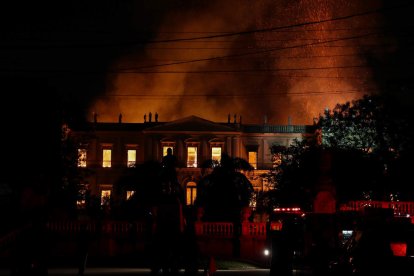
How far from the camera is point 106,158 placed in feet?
274

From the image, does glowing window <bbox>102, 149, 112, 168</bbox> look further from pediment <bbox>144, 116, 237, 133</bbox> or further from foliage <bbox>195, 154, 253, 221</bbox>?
foliage <bbox>195, 154, 253, 221</bbox>

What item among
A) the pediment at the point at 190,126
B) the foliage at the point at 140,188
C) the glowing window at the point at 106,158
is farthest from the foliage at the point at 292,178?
the glowing window at the point at 106,158

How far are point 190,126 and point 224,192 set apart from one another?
122ft

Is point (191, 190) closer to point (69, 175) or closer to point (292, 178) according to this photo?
point (292, 178)

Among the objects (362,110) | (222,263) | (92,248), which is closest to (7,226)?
(92,248)

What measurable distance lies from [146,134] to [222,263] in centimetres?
5256

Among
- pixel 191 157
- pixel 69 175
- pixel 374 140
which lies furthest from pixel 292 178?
pixel 191 157

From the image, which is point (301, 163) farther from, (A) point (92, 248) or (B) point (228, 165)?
(A) point (92, 248)

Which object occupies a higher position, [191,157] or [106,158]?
[191,157]

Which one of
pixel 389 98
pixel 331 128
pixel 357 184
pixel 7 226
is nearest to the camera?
pixel 7 226

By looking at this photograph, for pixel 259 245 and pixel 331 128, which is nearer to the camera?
pixel 259 245

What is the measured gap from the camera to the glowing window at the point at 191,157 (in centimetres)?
8331

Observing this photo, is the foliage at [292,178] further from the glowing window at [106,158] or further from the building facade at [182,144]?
the glowing window at [106,158]

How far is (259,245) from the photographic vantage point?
3553cm
